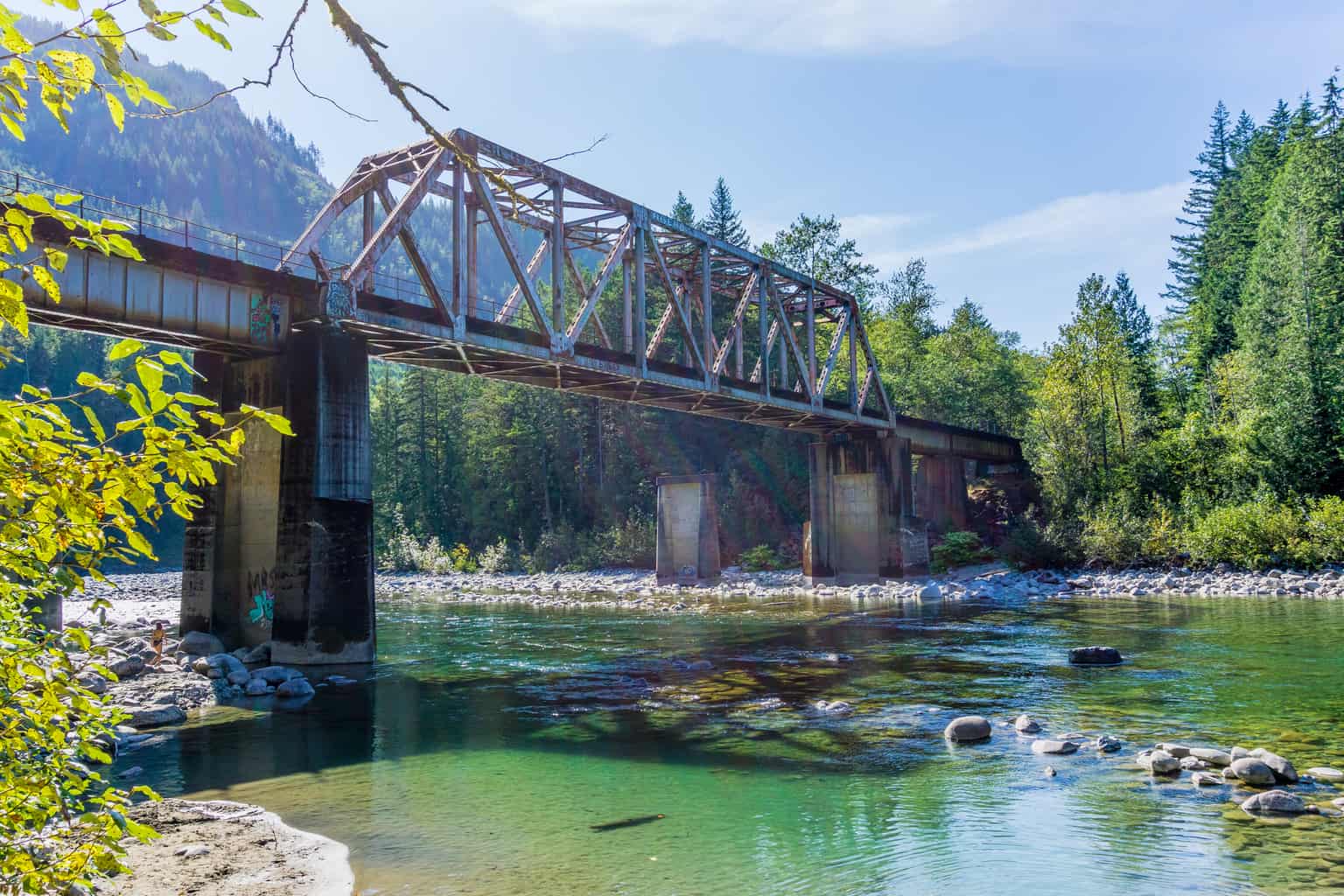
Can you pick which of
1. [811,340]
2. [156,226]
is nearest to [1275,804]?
[156,226]

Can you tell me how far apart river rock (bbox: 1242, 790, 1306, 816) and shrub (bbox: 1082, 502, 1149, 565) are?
44507 millimetres

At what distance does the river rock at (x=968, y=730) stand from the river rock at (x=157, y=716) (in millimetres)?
13213

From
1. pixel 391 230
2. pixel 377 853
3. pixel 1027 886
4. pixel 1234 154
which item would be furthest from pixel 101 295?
pixel 1234 154

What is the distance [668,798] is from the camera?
1148 centimetres

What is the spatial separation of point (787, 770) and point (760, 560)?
178ft

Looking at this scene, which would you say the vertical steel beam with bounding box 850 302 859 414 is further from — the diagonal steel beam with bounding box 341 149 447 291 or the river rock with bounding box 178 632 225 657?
the river rock with bounding box 178 632 225 657

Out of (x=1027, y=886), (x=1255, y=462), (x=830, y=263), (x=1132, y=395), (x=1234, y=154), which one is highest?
(x=1234, y=154)

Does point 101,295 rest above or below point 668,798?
above

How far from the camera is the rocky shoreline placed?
27.0ft

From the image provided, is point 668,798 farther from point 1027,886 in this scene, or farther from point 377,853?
point 1027,886

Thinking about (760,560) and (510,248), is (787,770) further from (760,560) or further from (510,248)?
(760,560)

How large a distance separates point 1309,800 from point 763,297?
40232mm

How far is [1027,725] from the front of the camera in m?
14.6

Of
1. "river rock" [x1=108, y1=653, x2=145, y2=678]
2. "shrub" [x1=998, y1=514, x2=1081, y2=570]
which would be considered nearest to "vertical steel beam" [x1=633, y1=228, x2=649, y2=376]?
"river rock" [x1=108, y1=653, x2=145, y2=678]
